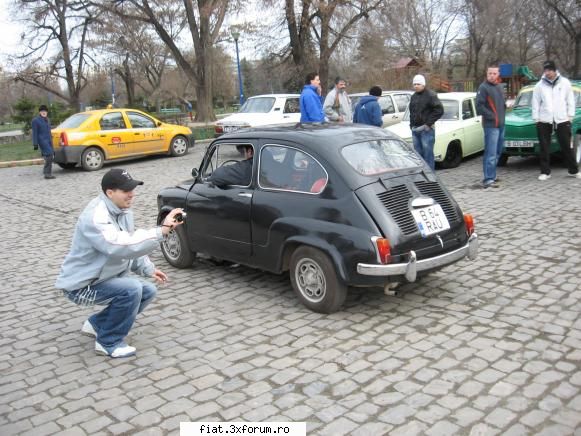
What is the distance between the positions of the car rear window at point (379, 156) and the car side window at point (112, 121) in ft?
40.7

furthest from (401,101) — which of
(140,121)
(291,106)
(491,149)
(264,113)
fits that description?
(140,121)

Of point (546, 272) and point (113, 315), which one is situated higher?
point (113, 315)

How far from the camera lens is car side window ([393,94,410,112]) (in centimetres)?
1570

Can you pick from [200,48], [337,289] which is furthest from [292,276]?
[200,48]

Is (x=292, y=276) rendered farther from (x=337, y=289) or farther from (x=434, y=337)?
(x=434, y=337)

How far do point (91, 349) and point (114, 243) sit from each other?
3.85 feet

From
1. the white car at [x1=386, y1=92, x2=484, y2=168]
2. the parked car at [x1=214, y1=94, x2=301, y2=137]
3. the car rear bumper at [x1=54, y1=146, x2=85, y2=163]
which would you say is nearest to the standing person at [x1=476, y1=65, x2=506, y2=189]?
the white car at [x1=386, y1=92, x2=484, y2=168]

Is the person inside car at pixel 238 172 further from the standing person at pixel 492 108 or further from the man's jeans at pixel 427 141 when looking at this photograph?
the standing person at pixel 492 108

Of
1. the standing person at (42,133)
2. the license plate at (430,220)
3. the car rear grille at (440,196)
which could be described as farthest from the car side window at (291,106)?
the license plate at (430,220)

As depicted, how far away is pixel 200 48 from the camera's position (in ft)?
91.2

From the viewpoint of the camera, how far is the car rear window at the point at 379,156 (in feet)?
17.1

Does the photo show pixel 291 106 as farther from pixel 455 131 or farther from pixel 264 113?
pixel 455 131

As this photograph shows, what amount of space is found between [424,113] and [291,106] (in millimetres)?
7821

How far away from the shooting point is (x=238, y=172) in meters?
5.88
